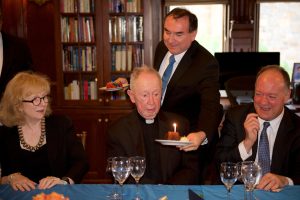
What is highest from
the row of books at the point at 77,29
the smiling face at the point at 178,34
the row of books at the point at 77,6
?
the row of books at the point at 77,6

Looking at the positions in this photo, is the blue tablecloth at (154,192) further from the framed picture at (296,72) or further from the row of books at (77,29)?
the framed picture at (296,72)

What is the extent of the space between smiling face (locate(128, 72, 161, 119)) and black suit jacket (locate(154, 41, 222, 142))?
1.71ft

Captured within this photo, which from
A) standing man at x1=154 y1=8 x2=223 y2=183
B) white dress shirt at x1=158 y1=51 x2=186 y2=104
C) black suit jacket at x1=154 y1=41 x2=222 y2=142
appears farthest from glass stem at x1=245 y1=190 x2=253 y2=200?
white dress shirt at x1=158 y1=51 x2=186 y2=104

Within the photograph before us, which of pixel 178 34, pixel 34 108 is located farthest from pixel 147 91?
pixel 34 108

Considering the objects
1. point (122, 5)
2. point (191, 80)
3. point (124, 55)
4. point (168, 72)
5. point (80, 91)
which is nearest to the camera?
point (191, 80)

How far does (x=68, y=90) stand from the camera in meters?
4.79

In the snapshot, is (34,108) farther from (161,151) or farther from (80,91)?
(80,91)

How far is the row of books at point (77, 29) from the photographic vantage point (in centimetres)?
461

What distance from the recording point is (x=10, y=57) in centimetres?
335

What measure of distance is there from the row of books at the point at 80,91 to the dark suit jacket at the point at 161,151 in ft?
7.61

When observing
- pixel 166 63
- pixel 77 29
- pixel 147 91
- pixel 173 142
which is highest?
pixel 77 29

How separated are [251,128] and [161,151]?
533mm

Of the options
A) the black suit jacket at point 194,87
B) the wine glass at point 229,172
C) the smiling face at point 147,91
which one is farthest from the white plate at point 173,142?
the black suit jacket at point 194,87

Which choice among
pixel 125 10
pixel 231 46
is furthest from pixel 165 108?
pixel 231 46
